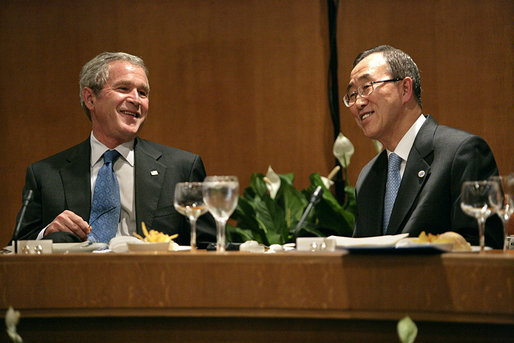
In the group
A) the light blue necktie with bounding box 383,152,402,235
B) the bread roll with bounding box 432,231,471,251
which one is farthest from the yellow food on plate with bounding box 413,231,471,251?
the light blue necktie with bounding box 383,152,402,235

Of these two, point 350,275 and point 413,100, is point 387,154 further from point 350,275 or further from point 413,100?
point 350,275

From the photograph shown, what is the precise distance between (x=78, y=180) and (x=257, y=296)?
1703 millimetres

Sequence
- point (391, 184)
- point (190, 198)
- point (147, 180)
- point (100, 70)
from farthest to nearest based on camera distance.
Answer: point (100, 70)
point (147, 180)
point (391, 184)
point (190, 198)

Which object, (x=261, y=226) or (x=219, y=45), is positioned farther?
(x=219, y=45)

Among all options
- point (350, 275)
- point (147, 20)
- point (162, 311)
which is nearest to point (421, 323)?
point (350, 275)

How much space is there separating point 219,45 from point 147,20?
534 millimetres

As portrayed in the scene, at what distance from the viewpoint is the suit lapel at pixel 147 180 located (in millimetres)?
2777

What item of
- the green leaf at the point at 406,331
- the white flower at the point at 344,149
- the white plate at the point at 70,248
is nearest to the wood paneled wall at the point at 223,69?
the white flower at the point at 344,149

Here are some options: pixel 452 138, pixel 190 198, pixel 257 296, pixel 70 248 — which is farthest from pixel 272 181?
pixel 257 296

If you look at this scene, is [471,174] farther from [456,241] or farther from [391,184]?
[456,241]

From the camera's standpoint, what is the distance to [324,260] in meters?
1.34

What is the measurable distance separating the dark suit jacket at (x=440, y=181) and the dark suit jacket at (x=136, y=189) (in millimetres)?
968

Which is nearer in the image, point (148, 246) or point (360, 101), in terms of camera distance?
point (148, 246)

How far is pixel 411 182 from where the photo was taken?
2285mm
